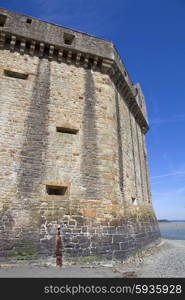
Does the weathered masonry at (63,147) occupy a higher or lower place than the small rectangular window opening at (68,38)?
lower

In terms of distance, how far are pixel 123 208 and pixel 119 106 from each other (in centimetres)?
440

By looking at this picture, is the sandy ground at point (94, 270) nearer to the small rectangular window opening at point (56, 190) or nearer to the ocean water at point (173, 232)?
the small rectangular window opening at point (56, 190)

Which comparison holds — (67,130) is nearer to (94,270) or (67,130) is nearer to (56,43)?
(56,43)

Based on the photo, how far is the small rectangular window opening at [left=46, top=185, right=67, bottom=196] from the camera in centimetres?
664

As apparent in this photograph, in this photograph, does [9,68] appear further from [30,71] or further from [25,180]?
[25,180]

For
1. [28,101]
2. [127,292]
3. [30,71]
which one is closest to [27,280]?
[127,292]

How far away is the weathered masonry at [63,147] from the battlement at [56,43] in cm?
4

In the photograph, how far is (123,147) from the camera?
8.70m

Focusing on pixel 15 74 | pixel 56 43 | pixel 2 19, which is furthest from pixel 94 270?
pixel 2 19

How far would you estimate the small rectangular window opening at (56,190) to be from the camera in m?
6.64

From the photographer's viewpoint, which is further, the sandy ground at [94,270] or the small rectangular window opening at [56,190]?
the small rectangular window opening at [56,190]

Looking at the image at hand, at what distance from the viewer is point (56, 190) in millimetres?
6891

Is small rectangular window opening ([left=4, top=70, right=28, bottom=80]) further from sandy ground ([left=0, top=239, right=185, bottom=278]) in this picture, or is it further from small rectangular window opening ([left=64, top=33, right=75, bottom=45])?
sandy ground ([left=0, top=239, right=185, bottom=278])

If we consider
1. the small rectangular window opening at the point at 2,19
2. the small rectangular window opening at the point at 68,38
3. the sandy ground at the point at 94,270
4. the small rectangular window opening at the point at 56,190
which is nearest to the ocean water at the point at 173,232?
the sandy ground at the point at 94,270
